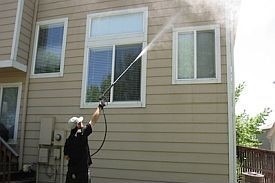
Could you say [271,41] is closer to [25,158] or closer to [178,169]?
[178,169]

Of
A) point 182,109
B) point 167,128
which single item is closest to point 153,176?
point 167,128

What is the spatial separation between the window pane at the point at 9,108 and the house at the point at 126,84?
0.07ft

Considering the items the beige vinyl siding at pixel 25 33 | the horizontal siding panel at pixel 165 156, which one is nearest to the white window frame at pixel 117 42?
the horizontal siding panel at pixel 165 156

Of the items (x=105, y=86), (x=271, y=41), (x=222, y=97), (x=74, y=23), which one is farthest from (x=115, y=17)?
(x=271, y=41)

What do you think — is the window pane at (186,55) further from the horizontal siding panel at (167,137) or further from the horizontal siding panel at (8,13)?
the horizontal siding panel at (8,13)

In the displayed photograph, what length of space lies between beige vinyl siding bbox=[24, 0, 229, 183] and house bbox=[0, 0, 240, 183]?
0.02m

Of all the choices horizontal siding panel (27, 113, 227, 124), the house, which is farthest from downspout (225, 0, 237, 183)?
horizontal siding panel (27, 113, 227, 124)

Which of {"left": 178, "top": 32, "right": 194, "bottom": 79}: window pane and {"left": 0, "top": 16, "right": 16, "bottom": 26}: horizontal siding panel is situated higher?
{"left": 0, "top": 16, "right": 16, "bottom": 26}: horizontal siding panel

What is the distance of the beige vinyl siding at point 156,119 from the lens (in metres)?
6.22

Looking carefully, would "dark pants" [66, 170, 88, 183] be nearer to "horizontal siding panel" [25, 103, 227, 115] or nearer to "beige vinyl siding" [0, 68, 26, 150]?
"horizontal siding panel" [25, 103, 227, 115]

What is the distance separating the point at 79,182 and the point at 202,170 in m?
2.23

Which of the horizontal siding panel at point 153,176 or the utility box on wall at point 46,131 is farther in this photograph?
the utility box on wall at point 46,131

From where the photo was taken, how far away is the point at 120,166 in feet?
22.0

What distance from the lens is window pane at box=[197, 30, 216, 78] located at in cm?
650
